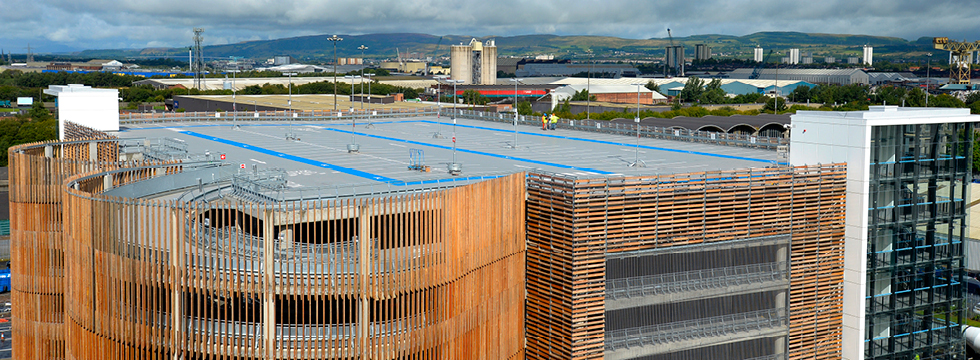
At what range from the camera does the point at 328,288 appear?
2936 cm

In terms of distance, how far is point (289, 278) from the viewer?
29250 millimetres

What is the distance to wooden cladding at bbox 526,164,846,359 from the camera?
113ft

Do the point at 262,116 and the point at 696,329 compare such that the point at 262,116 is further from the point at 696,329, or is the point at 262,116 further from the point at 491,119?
the point at 696,329

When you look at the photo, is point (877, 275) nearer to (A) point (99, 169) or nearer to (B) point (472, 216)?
(B) point (472, 216)

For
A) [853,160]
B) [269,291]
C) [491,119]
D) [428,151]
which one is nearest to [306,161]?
[428,151]

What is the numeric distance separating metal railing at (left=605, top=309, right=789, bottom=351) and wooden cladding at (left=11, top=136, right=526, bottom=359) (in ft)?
16.6

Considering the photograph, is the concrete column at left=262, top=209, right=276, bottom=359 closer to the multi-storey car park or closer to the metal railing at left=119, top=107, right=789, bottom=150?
the multi-storey car park

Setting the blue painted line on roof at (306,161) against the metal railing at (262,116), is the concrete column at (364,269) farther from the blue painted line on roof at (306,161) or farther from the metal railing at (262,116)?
the metal railing at (262,116)

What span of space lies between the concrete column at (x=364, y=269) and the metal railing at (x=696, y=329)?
1032 cm

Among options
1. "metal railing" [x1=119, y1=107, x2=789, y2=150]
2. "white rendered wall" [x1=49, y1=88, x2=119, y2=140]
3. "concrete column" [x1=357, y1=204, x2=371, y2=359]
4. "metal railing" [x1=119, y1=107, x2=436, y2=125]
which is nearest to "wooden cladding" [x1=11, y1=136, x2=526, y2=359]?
"concrete column" [x1=357, y1=204, x2=371, y2=359]

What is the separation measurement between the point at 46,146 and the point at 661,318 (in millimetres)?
30485

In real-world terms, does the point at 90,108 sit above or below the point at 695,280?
above

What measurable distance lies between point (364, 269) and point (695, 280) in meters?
14.2

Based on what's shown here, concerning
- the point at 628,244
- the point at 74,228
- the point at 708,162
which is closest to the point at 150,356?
the point at 74,228
